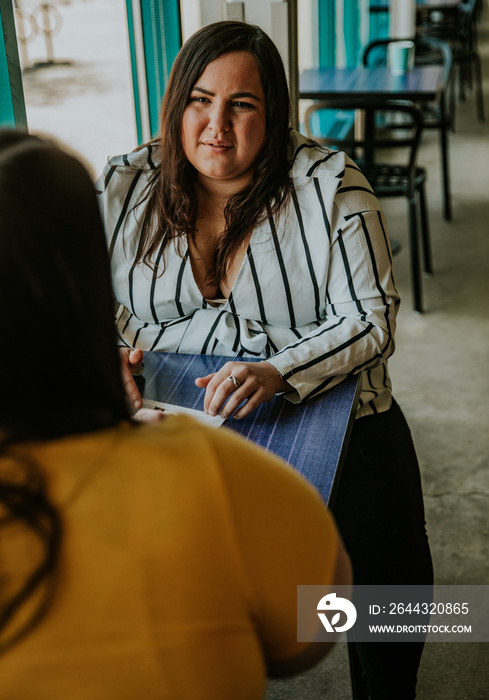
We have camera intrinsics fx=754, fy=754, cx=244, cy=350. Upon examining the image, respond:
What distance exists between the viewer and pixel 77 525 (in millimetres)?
588

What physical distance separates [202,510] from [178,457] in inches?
1.9

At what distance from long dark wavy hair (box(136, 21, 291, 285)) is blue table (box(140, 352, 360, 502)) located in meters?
0.24

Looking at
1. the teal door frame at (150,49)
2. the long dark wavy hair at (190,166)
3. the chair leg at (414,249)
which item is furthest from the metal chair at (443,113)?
the long dark wavy hair at (190,166)

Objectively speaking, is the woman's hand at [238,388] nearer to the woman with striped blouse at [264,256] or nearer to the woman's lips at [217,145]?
the woman with striped blouse at [264,256]

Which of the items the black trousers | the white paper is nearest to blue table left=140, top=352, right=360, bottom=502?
the white paper

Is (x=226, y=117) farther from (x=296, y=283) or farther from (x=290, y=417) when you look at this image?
(x=290, y=417)

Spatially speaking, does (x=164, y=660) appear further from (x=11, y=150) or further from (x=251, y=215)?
(x=251, y=215)

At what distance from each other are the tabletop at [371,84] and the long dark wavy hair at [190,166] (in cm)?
212

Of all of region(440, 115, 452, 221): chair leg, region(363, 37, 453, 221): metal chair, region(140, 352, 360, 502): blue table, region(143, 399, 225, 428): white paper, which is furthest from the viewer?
region(440, 115, 452, 221): chair leg

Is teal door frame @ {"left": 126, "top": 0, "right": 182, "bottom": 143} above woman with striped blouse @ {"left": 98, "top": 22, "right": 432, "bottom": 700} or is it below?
above

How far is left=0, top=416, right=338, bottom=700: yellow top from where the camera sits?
59 centimetres

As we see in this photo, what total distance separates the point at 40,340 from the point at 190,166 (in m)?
1.08

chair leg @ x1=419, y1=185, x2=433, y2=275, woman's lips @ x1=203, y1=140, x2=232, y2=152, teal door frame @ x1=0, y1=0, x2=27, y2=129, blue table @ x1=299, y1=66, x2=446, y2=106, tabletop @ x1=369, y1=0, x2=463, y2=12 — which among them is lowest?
chair leg @ x1=419, y1=185, x2=433, y2=275

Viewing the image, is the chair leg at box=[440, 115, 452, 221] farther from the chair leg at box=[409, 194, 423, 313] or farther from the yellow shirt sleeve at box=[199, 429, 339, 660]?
the yellow shirt sleeve at box=[199, 429, 339, 660]
